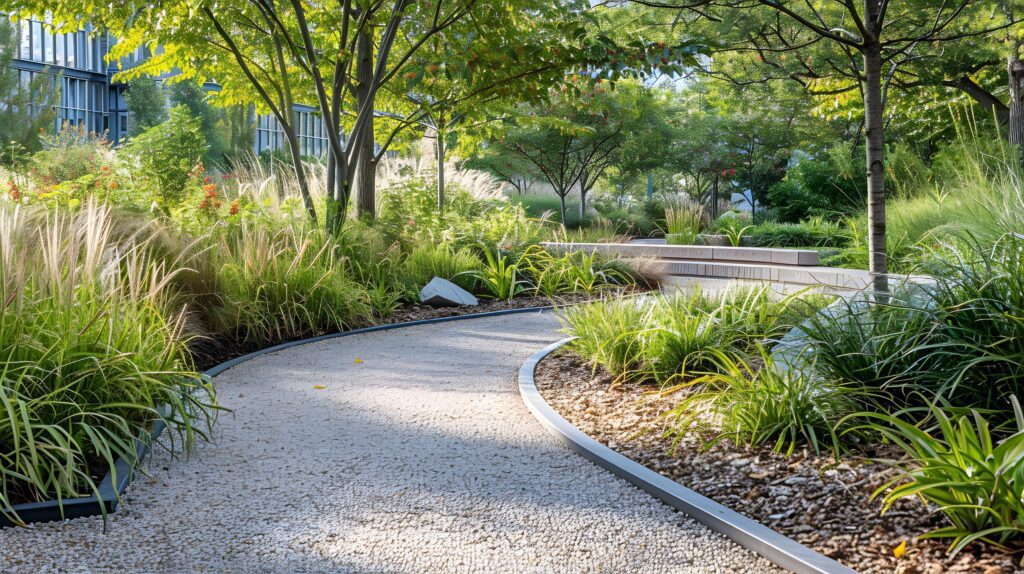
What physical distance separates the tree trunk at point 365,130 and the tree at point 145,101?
33456mm

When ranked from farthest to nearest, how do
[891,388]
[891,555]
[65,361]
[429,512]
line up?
[891,388]
[65,361]
[429,512]
[891,555]

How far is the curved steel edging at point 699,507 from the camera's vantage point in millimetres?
2586

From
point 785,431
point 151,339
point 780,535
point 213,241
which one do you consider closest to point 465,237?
point 213,241

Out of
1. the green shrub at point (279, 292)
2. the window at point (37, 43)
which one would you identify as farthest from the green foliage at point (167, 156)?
the window at point (37, 43)

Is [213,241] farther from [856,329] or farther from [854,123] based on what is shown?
[854,123]

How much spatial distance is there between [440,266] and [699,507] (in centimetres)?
687

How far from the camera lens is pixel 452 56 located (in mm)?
8344

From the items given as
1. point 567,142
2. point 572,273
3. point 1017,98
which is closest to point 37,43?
point 567,142

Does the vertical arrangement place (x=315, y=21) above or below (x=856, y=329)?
above

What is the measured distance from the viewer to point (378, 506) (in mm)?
3178

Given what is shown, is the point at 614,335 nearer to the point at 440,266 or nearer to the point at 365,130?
the point at 440,266

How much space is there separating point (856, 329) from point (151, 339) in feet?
11.9

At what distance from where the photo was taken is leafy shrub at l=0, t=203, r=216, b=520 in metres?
3.05

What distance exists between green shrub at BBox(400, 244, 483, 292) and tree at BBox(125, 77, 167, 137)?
35.1 meters
